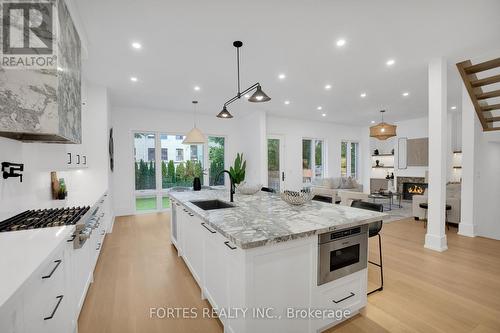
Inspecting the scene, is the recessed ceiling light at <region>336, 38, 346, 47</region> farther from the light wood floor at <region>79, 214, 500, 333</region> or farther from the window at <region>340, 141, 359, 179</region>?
the window at <region>340, 141, 359, 179</region>

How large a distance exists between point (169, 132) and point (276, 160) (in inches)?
139

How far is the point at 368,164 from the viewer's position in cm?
938

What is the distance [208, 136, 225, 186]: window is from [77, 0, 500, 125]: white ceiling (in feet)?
7.77

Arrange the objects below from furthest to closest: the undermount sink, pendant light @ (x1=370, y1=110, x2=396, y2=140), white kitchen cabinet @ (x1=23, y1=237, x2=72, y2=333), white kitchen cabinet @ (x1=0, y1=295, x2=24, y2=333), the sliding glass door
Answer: the sliding glass door, pendant light @ (x1=370, y1=110, x2=396, y2=140), the undermount sink, white kitchen cabinet @ (x1=23, y1=237, x2=72, y2=333), white kitchen cabinet @ (x1=0, y1=295, x2=24, y2=333)

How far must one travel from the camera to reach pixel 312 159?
8430 mm

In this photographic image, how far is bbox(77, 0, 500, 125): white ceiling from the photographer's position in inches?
87.7

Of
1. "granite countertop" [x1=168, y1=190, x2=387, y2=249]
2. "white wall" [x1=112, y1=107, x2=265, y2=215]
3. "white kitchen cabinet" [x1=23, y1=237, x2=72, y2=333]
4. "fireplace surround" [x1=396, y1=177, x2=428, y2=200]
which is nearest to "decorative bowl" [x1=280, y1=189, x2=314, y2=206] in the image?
"granite countertop" [x1=168, y1=190, x2=387, y2=249]

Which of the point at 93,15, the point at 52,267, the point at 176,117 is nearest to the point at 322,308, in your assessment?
the point at 52,267

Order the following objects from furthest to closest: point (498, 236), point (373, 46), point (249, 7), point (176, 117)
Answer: point (176, 117), point (498, 236), point (373, 46), point (249, 7)

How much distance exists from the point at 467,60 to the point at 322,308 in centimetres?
426

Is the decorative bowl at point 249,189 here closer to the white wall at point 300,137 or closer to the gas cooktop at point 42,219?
the gas cooktop at point 42,219

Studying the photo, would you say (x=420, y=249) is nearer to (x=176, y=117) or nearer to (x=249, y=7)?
(x=249, y=7)

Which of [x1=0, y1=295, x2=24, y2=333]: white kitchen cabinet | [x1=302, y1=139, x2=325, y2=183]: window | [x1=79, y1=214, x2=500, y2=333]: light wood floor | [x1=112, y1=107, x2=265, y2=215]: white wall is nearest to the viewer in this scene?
[x1=0, y1=295, x2=24, y2=333]: white kitchen cabinet

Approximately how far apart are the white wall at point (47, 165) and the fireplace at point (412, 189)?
30.1ft
